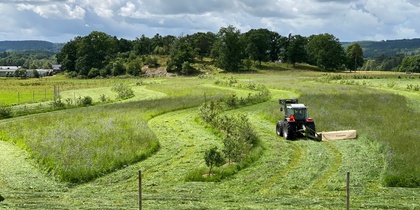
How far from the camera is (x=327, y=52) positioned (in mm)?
126438

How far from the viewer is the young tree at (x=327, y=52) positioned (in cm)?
12625

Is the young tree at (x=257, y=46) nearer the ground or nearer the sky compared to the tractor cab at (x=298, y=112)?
nearer the sky

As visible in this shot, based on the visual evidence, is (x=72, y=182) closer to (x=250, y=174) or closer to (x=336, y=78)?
(x=250, y=174)

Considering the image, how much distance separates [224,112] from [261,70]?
8174 cm

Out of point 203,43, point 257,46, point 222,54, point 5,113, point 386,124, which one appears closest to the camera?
point 386,124

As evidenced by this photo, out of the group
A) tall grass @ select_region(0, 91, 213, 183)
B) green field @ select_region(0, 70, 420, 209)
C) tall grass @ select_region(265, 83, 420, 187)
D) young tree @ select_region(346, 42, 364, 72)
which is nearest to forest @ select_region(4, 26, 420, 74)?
young tree @ select_region(346, 42, 364, 72)

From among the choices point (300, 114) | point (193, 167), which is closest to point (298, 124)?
point (300, 114)

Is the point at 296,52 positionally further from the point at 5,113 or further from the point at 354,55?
the point at 5,113

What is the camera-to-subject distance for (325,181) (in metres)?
16.3

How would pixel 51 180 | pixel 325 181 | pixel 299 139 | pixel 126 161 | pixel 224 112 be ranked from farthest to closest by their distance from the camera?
1. pixel 224 112
2. pixel 299 139
3. pixel 126 161
4. pixel 51 180
5. pixel 325 181

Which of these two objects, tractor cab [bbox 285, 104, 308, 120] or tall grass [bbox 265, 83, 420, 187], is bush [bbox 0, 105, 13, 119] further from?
tractor cab [bbox 285, 104, 308, 120]

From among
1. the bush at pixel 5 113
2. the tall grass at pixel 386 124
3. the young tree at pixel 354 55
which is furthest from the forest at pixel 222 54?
the tall grass at pixel 386 124

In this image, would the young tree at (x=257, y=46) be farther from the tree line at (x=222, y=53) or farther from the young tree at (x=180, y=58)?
the young tree at (x=180, y=58)

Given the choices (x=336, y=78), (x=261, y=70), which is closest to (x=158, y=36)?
(x=261, y=70)
